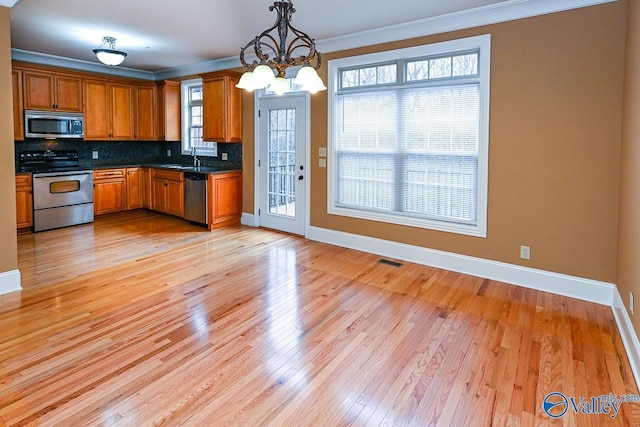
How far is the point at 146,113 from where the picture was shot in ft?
24.5

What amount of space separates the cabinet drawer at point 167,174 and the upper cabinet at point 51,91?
1523 millimetres

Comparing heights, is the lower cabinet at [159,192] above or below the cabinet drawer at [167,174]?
below

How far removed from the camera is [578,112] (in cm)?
353

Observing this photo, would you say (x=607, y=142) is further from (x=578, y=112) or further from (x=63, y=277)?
(x=63, y=277)

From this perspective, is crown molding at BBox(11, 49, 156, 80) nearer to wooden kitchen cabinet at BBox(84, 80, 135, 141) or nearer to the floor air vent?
wooden kitchen cabinet at BBox(84, 80, 135, 141)

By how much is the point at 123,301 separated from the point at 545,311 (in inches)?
141

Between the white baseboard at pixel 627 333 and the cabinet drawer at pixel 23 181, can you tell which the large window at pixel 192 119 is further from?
the white baseboard at pixel 627 333

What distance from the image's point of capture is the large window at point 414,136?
165 inches

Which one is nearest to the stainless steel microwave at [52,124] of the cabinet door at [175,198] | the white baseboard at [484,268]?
the cabinet door at [175,198]

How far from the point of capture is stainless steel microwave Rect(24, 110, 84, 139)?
6.02m

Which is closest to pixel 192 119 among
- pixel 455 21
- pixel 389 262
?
pixel 389 262

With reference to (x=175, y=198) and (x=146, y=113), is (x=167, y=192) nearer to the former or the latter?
(x=175, y=198)

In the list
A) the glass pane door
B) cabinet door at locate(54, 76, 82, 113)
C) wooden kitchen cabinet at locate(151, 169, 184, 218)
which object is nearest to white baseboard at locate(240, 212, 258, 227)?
the glass pane door

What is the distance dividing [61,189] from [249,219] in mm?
2837
